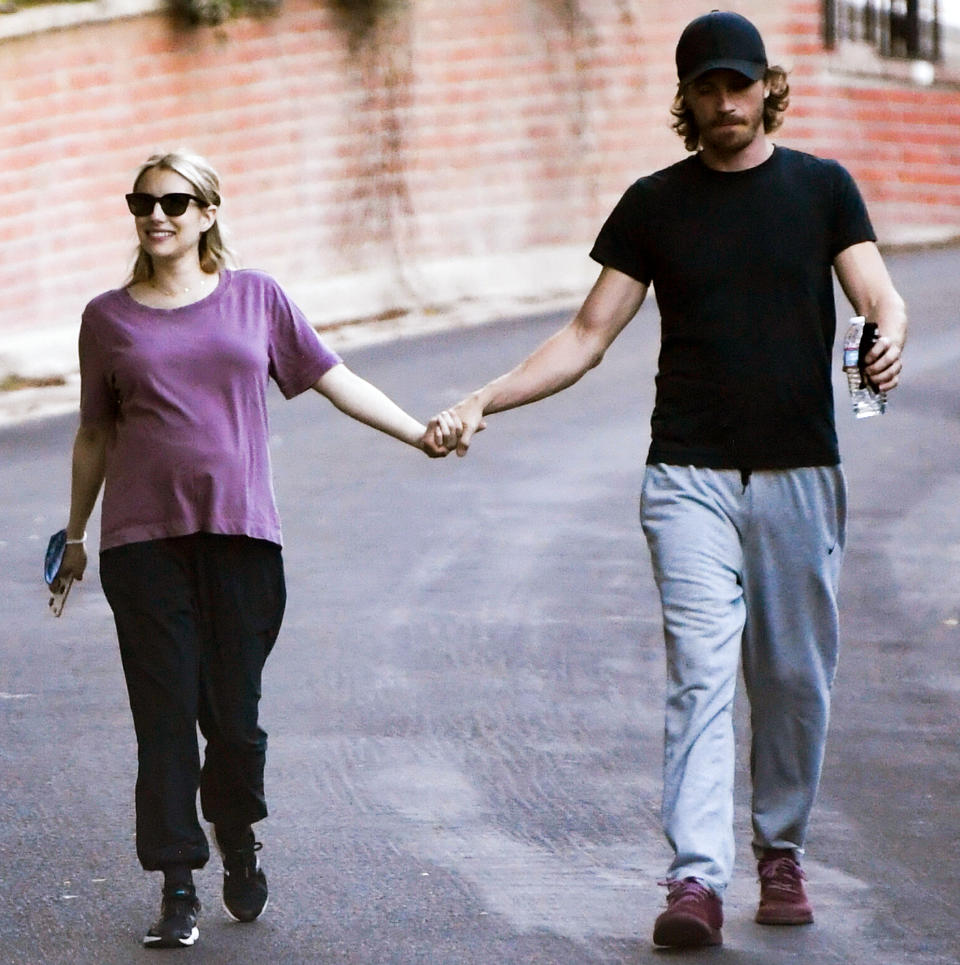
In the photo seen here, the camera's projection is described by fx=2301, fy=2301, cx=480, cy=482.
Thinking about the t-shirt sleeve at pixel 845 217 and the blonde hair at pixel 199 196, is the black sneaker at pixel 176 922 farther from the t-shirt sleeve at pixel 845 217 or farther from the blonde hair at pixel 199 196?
the t-shirt sleeve at pixel 845 217

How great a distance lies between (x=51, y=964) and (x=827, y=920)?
1746mm

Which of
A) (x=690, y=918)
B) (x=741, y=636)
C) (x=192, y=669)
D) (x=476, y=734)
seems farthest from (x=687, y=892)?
(x=476, y=734)

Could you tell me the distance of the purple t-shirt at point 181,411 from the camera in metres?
5.19

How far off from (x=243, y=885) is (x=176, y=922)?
250mm

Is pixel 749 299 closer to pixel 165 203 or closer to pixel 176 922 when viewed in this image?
pixel 165 203

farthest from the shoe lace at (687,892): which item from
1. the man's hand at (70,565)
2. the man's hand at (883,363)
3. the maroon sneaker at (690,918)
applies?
the man's hand at (70,565)

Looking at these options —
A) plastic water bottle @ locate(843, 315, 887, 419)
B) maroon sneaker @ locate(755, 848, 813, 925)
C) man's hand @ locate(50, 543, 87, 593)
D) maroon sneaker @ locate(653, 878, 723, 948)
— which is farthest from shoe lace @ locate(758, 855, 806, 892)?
man's hand @ locate(50, 543, 87, 593)

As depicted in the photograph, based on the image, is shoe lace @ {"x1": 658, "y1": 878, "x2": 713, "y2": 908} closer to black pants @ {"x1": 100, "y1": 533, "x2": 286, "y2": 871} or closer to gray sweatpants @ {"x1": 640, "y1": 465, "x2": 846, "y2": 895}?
gray sweatpants @ {"x1": 640, "y1": 465, "x2": 846, "y2": 895}

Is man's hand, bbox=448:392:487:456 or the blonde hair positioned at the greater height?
the blonde hair

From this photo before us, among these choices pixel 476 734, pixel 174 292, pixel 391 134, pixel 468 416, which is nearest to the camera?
pixel 174 292

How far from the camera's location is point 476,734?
729cm

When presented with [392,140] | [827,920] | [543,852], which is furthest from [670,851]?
[392,140]

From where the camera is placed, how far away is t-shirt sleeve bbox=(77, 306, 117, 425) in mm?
5262

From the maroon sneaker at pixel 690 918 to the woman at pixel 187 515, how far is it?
97 centimetres
